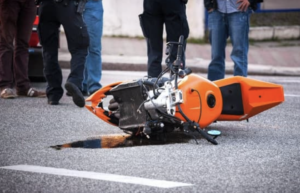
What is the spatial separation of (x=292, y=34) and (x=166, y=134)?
10213 millimetres

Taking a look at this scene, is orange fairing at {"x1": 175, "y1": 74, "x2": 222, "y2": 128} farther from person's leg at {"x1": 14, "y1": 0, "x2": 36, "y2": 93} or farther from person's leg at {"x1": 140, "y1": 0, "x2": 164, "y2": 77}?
person's leg at {"x1": 14, "y1": 0, "x2": 36, "y2": 93}

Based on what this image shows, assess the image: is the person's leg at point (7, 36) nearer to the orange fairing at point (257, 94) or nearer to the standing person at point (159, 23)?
the standing person at point (159, 23)

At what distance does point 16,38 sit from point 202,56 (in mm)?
5846

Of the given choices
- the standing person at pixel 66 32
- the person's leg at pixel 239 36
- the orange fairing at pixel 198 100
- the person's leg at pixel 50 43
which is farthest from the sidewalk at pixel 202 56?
the orange fairing at pixel 198 100

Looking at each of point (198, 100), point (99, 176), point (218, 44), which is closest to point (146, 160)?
point (99, 176)

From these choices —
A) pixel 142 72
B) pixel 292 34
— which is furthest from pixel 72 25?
pixel 292 34

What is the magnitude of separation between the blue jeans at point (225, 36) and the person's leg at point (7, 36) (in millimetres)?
2261

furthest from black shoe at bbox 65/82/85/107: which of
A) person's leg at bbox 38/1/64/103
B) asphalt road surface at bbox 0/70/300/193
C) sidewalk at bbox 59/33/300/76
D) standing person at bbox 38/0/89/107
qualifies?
sidewalk at bbox 59/33/300/76

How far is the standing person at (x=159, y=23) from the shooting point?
8414 mm

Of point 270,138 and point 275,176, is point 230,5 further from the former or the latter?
point 275,176

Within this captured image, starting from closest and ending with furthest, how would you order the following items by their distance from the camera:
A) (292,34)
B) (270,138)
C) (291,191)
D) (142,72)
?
(291,191) → (270,138) → (142,72) → (292,34)

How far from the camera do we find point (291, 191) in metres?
5.08

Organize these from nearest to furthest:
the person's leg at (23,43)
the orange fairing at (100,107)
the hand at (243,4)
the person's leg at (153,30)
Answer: the orange fairing at (100,107) → the person's leg at (153,30) → the hand at (243,4) → the person's leg at (23,43)

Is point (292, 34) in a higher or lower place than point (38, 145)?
lower
